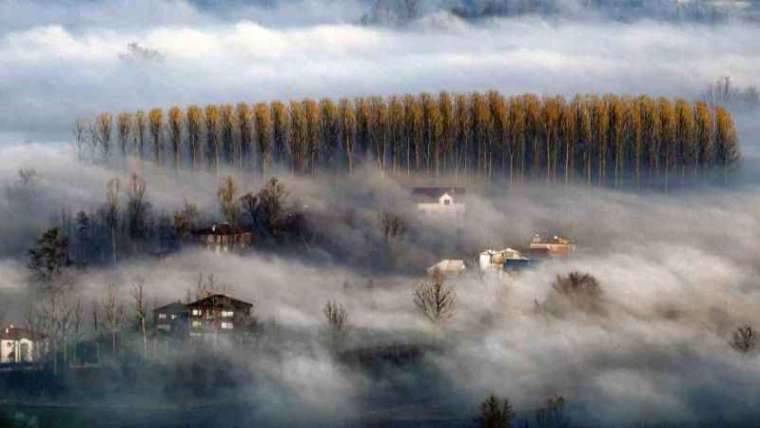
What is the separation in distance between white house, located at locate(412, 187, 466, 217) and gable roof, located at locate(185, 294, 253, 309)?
44.9ft

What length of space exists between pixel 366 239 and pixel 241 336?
37.8ft

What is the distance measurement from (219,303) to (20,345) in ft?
21.5

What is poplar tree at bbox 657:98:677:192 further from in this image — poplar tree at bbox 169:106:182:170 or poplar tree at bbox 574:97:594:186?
poplar tree at bbox 169:106:182:170

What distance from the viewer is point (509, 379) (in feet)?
179

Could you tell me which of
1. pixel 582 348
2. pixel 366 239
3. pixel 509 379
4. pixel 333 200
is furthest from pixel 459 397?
pixel 333 200

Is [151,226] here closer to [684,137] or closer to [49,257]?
[49,257]

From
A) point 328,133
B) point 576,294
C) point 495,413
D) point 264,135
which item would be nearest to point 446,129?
point 328,133

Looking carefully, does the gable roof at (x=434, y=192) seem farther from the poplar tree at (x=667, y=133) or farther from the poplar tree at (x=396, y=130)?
the poplar tree at (x=667, y=133)

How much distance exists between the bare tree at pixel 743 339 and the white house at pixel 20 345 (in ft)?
72.0

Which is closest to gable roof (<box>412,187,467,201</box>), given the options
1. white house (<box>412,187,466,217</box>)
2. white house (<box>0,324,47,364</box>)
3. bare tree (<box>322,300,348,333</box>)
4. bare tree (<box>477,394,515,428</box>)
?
white house (<box>412,187,466,217</box>)

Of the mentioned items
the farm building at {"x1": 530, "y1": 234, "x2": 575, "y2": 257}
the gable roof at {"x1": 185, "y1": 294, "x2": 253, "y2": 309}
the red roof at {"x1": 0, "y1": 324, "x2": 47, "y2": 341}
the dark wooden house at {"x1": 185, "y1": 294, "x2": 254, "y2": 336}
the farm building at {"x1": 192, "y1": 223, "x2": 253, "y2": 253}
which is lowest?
the red roof at {"x1": 0, "y1": 324, "x2": 47, "y2": 341}

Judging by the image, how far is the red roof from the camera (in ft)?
190

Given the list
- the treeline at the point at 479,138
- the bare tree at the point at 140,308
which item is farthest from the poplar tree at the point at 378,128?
the bare tree at the point at 140,308

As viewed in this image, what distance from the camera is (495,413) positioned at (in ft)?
166
